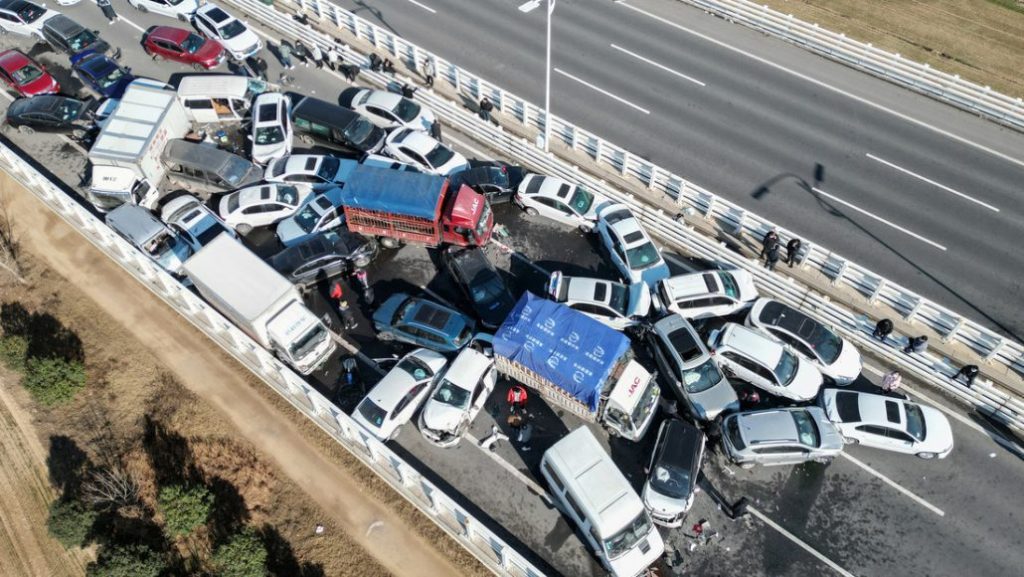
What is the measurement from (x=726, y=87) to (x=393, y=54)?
17446mm

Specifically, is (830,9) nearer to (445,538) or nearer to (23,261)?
(445,538)

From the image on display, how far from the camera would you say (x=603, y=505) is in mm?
20062

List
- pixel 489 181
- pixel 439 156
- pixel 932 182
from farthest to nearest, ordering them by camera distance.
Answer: pixel 932 182
pixel 439 156
pixel 489 181

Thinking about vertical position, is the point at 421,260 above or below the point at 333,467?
above

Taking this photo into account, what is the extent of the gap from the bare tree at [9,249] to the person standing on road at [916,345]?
35518 mm

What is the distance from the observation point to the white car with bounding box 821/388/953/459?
74.2ft

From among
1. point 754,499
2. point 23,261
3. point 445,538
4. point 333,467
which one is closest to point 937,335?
point 754,499

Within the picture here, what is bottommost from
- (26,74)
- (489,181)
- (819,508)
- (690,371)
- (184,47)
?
(819,508)

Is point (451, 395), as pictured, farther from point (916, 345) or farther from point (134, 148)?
point (134, 148)

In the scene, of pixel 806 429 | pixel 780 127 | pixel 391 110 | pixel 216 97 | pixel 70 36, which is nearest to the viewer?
pixel 806 429

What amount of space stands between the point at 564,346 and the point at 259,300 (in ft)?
35.3

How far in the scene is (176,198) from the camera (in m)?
29.5

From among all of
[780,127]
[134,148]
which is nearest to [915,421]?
[780,127]

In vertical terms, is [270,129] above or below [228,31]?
below
